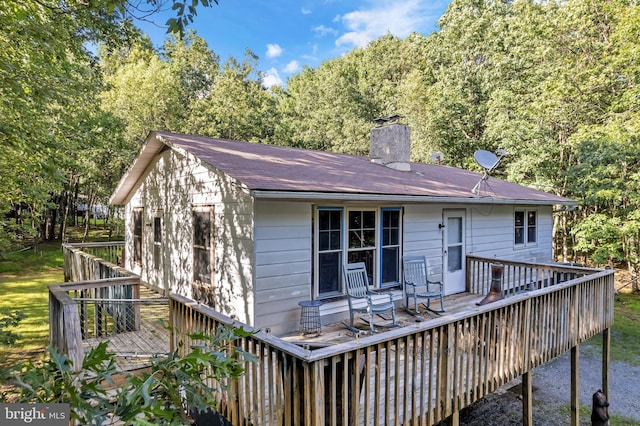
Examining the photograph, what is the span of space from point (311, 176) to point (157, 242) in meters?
4.41

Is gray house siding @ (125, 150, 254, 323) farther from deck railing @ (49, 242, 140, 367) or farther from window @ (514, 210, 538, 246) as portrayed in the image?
window @ (514, 210, 538, 246)

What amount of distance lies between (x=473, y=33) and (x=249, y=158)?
641 inches

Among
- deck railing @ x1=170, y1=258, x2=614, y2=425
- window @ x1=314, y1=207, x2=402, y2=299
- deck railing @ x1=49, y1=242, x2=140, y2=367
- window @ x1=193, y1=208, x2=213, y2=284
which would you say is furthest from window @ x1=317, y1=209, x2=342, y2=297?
deck railing @ x1=49, y1=242, x2=140, y2=367

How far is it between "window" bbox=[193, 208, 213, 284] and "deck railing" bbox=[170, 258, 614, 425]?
2418 mm

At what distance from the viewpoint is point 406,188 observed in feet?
22.4

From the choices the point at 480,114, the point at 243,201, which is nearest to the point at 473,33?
the point at 480,114

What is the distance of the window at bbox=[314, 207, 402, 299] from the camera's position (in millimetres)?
5898

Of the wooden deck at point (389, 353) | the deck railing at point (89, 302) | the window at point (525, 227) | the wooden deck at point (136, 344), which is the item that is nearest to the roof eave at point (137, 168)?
the deck railing at point (89, 302)

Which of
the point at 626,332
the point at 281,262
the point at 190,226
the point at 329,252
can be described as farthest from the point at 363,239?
the point at 626,332

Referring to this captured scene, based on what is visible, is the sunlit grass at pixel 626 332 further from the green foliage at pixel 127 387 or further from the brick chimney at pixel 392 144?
the green foliage at pixel 127 387

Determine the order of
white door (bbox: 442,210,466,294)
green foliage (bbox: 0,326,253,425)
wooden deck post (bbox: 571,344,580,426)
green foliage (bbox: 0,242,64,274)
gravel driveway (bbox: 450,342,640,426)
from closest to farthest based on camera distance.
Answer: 1. green foliage (bbox: 0,326,253,425)
2. wooden deck post (bbox: 571,344,580,426)
3. gravel driveway (bbox: 450,342,640,426)
4. white door (bbox: 442,210,466,294)
5. green foliage (bbox: 0,242,64,274)

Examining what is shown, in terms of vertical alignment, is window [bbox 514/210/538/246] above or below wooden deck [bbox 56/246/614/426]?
above

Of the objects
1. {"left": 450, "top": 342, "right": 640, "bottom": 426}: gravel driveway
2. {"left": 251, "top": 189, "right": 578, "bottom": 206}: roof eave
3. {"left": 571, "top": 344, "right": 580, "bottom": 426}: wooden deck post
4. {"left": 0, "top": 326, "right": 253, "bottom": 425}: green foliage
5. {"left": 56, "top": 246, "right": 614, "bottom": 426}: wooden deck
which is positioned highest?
{"left": 251, "top": 189, "right": 578, "bottom": 206}: roof eave

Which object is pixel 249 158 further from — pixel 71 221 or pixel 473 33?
pixel 71 221
